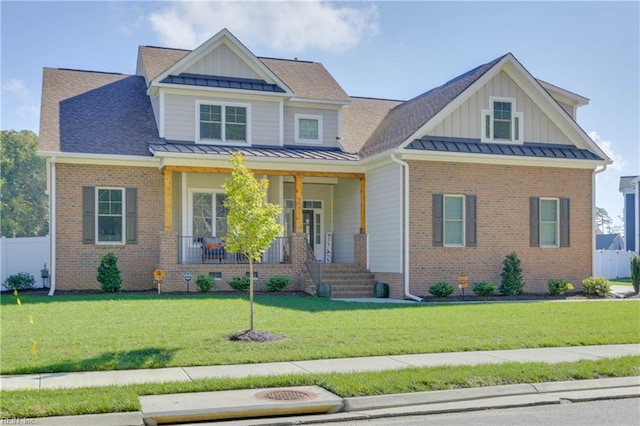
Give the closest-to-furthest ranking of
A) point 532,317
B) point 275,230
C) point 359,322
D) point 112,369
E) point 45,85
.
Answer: point 112,369
point 275,230
point 359,322
point 532,317
point 45,85

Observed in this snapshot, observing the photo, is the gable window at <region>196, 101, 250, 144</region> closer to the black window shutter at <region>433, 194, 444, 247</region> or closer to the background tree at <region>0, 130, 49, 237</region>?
the black window shutter at <region>433, 194, 444, 247</region>

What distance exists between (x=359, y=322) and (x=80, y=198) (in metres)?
11.3

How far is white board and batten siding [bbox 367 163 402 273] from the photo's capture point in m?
20.8

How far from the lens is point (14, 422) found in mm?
6887

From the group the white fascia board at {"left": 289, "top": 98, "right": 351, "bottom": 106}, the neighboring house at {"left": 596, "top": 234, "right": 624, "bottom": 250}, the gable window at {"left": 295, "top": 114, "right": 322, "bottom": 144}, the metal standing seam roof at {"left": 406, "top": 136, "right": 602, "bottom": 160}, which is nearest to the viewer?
the metal standing seam roof at {"left": 406, "top": 136, "right": 602, "bottom": 160}

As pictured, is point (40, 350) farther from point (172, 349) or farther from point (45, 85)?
point (45, 85)

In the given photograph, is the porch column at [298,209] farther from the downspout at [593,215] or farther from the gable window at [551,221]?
the downspout at [593,215]

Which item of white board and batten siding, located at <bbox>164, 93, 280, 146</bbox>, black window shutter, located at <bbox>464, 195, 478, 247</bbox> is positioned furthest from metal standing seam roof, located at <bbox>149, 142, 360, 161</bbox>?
black window shutter, located at <bbox>464, 195, 478, 247</bbox>

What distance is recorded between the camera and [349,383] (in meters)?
8.49

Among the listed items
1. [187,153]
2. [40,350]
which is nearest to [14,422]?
[40,350]

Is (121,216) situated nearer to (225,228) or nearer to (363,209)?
(225,228)

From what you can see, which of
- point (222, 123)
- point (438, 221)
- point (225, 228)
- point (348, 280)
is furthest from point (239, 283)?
point (438, 221)

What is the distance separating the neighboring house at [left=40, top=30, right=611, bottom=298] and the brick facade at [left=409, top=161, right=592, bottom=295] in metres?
0.04

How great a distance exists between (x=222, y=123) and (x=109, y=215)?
4885 millimetres
